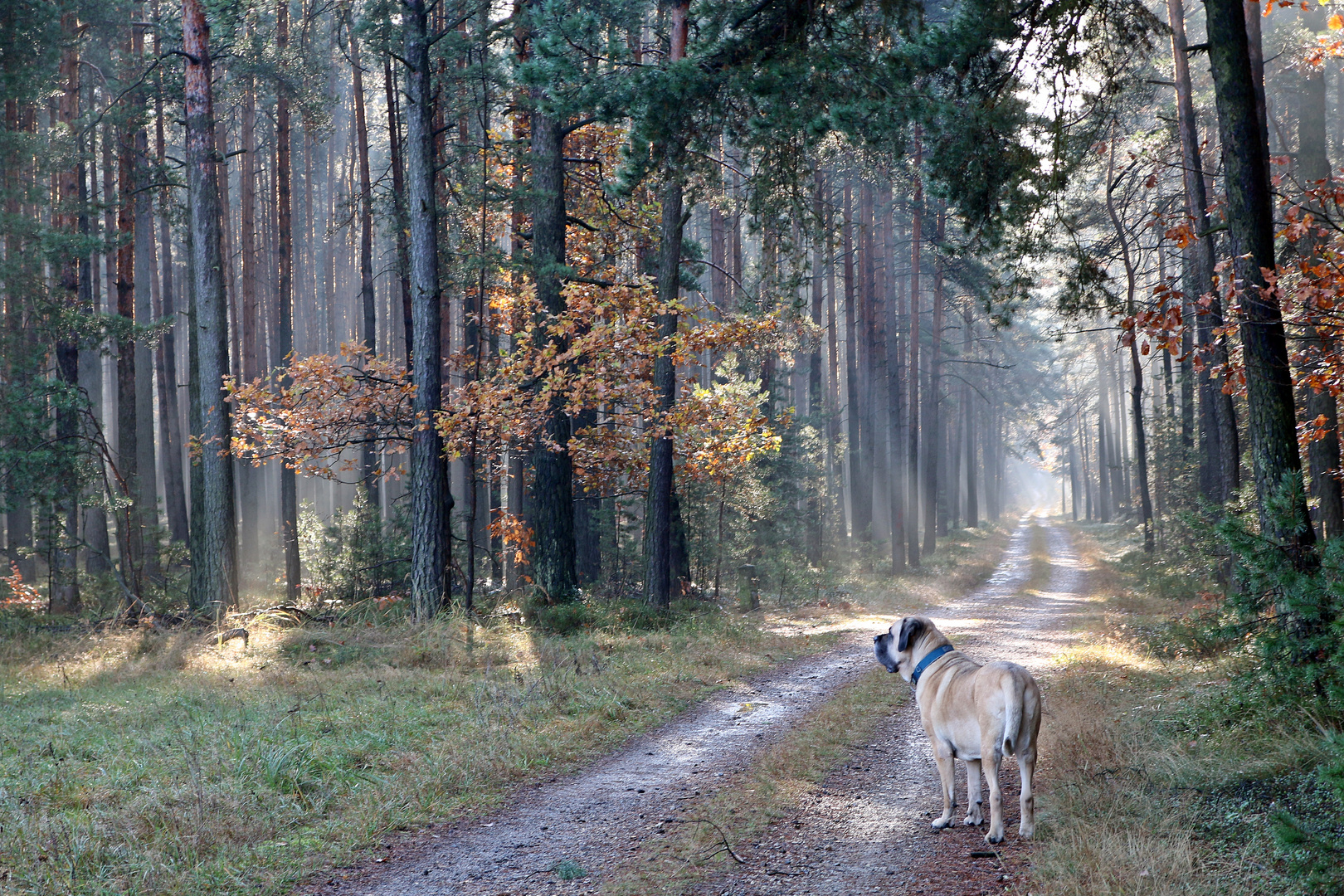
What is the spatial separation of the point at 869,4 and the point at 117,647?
43.8ft

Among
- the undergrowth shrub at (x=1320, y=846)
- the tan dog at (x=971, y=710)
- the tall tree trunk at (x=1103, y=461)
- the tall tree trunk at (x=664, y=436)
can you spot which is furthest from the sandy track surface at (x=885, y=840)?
the tall tree trunk at (x=1103, y=461)

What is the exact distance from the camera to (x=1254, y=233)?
697 centimetres

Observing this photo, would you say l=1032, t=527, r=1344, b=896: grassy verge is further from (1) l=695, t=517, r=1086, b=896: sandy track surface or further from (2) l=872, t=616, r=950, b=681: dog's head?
(2) l=872, t=616, r=950, b=681: dog's head

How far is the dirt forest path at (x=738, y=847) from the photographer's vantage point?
4664 millimetres

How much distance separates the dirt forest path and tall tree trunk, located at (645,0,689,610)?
637 centimetres

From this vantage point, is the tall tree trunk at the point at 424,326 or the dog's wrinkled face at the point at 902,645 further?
the tall tree trunk at the point at 424,326

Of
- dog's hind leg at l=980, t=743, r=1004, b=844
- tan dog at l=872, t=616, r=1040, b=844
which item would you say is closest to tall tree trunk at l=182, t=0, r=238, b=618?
tan dog at l=872, t=616, r=1040, b=844

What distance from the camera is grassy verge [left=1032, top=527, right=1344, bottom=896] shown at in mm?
4340

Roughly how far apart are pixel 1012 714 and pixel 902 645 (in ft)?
3.40

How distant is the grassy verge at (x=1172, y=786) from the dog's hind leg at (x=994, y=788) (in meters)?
0.23

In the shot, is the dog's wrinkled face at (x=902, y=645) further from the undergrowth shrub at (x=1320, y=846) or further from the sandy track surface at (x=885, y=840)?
the undergrowth shrub at (x=1320, y=846)

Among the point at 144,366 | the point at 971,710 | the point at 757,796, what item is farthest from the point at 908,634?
the point at 144,366

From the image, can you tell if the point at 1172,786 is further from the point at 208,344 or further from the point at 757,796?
the point at 208,344

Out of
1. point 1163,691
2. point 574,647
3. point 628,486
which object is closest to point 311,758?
point 574,647
